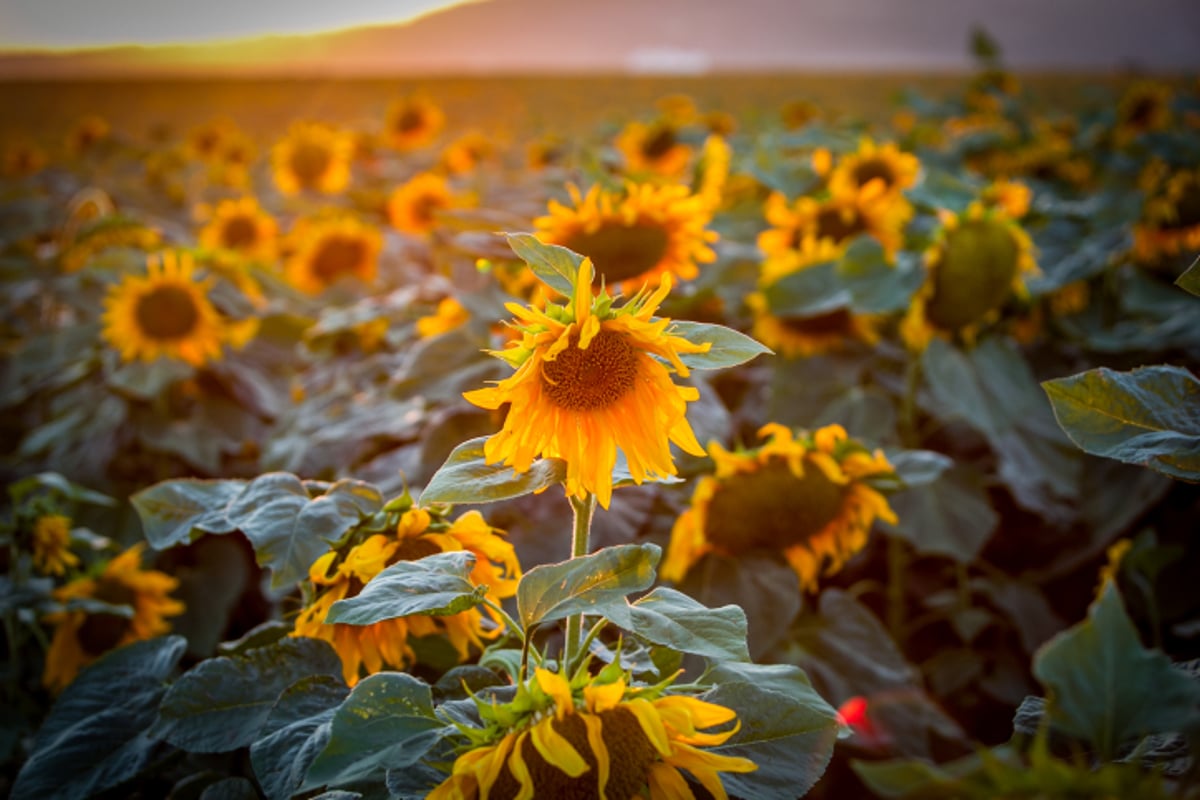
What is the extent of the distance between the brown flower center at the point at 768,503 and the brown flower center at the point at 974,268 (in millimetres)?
613

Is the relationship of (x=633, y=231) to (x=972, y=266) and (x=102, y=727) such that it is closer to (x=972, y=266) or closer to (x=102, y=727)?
(x=972, y=266)

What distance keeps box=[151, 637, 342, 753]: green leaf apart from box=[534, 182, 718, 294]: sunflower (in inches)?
32.4

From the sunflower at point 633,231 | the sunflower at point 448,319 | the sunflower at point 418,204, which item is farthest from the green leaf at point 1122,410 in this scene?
the sunflower at point 418,204

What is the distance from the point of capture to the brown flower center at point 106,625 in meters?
1.75

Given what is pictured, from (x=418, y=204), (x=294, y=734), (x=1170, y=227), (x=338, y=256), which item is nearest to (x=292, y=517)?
(x=294, y=734)

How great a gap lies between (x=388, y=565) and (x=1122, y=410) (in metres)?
0.80

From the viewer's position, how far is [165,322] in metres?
2.39

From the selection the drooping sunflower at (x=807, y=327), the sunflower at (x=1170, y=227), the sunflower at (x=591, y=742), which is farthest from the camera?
the sunflower at (x=1170, y=227)

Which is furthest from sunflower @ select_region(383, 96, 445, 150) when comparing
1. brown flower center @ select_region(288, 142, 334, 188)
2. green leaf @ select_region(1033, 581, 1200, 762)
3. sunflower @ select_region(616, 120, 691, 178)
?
green leaf @ select_region(1033, 581, 1200, 762)

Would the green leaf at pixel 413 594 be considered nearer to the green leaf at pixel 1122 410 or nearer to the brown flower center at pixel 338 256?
the green leaf at pixel 1122 410

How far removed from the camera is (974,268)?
1.81 metres

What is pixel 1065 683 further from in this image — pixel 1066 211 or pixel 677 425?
pixel 1066 211

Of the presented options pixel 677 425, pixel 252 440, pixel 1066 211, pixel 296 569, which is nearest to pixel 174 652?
→ pixel 296 569

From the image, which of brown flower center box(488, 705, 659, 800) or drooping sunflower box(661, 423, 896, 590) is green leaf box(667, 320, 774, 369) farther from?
drooping sunflower box(661, 423, 896, 590)
